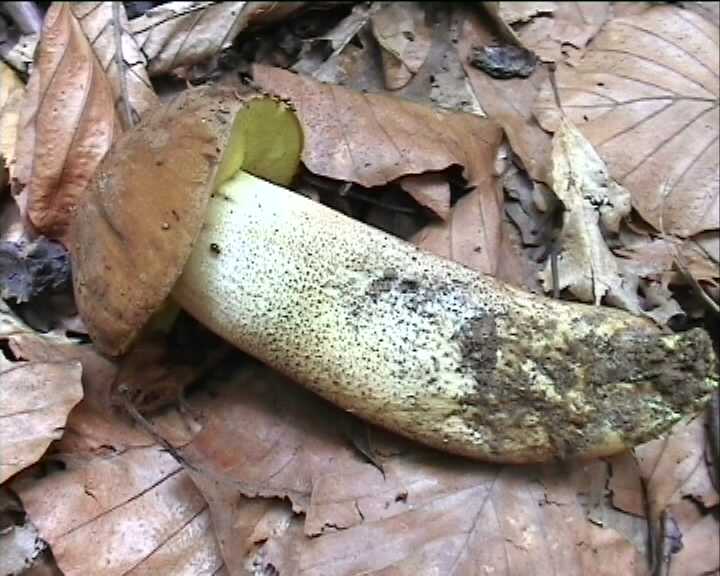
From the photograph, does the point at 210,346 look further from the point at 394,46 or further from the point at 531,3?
the point at 531,3

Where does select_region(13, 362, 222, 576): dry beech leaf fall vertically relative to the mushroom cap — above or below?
below

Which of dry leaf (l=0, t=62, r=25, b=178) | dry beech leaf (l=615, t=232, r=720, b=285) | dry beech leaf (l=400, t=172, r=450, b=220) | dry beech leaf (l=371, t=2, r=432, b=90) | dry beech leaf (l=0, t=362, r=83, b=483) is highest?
dry beech leaf (l=371, t=2, r=432, b=90)

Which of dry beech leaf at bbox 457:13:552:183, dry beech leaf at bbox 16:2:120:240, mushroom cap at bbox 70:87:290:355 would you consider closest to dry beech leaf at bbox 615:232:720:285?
dry beech leaf at bbox 457:13:552:183

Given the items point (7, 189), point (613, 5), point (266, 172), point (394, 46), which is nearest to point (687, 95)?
point (613, 5)

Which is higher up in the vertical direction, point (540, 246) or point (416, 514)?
point (540, 246)

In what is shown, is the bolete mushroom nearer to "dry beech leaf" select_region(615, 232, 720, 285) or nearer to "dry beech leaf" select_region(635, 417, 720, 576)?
"dry beech leaf" select_region(635, 417, 720, 576)
